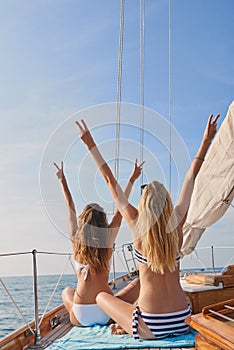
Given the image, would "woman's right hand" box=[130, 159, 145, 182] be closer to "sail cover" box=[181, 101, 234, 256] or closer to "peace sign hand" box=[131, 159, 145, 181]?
"peace sign hand" box=[131, 159, 145, 181]

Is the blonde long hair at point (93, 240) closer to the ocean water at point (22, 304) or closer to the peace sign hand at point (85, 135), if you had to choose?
the ocean water at point (22, 304)

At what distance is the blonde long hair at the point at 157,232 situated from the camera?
8.50 feet

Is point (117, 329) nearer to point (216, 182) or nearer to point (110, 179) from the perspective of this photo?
point (110, 179)

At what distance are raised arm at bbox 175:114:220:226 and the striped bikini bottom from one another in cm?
50

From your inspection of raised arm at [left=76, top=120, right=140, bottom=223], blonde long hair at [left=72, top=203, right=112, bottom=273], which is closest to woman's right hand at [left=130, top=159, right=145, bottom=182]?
blonde long hair at [left=72, top=203, right=112, bottom=273]

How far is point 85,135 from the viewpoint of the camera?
2.88 metres

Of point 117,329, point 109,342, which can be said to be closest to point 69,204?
point 117,329

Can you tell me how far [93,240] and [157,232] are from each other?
32.6 inches

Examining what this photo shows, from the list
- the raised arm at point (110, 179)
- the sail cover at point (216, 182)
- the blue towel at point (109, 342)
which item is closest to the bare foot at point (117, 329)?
the blue towel at point (109, 342)

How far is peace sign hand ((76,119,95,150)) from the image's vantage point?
113 inches

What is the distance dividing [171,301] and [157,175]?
3.06 feet

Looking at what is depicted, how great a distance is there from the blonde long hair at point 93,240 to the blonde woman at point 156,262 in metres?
0.59

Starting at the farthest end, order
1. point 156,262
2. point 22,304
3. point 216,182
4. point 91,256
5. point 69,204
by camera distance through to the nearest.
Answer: point 22,304
point 216,182
point 69,204
point 91,256
point 156,262

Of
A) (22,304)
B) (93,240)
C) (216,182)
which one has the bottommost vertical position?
(22,304)
